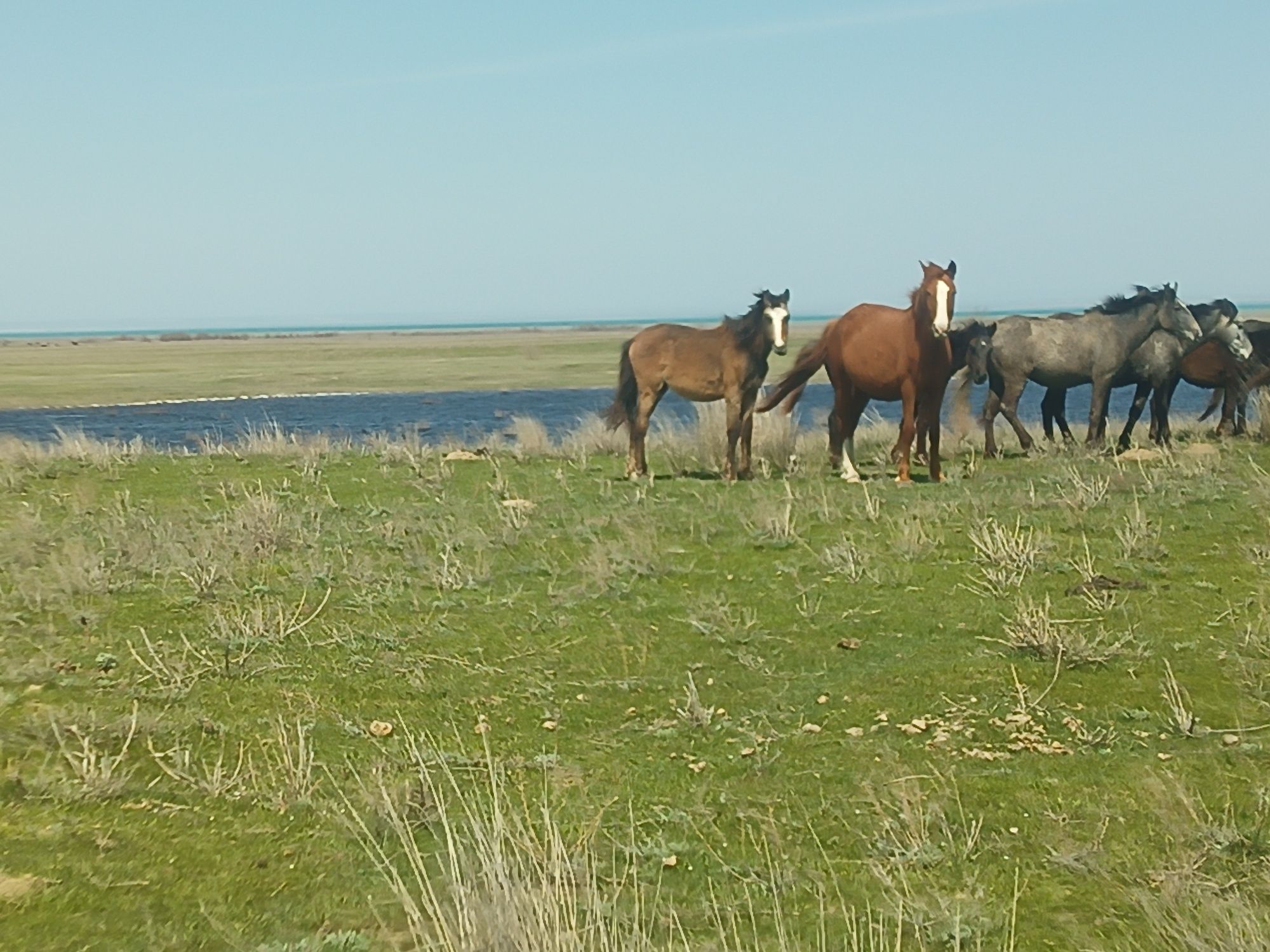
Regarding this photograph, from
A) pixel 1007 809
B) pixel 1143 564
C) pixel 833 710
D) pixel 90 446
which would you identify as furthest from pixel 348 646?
pixel 90 446

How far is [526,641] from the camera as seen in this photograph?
7.95m

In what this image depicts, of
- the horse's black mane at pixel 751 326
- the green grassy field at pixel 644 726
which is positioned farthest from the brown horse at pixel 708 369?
the green grassy field at pixel 644 726

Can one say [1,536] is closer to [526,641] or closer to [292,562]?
[292,562]

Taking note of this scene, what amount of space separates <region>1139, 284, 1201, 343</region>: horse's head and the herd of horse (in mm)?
19

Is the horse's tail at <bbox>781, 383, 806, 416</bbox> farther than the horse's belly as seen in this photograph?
Yes

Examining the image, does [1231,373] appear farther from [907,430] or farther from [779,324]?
[779,324]

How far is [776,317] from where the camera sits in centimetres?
1418

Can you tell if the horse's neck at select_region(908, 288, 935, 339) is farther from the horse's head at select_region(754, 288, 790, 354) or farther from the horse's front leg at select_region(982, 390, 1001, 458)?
the horse's front leg at select_region(982, 390, 1001, 458)

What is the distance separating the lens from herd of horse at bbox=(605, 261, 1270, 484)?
46.1 ft

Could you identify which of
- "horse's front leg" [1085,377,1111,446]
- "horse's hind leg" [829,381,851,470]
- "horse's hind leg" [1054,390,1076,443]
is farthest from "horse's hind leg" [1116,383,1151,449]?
"horse's hind leg" [829,381,851,470]

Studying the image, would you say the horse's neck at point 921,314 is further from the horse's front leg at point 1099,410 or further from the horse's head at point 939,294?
the horse's front leg at point 1099,410

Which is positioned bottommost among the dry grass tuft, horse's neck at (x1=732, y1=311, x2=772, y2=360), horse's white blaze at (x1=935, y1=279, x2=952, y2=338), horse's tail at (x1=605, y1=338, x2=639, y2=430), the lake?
the lake

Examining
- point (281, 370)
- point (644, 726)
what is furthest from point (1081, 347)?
point (281, 370)

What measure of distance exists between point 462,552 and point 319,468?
634cm
